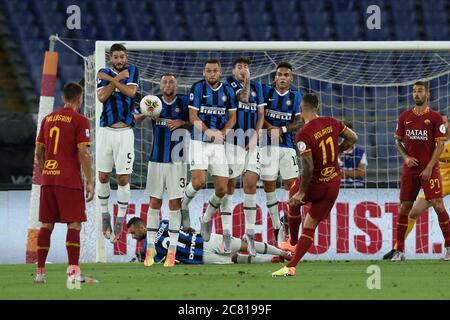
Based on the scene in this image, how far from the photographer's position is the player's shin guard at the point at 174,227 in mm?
12492

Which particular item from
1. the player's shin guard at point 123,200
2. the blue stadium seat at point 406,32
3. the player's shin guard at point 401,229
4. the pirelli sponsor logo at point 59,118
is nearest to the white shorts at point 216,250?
the player's shin guard at point 123,200

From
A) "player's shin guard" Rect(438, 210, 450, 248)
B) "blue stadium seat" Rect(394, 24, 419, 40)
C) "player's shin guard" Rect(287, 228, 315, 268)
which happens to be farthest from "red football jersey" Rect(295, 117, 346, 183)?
"blue stadium seat" Rect(394, 24, 419, 40)

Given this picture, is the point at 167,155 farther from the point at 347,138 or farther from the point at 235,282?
the point at 235,282

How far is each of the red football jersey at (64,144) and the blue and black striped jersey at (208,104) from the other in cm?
301

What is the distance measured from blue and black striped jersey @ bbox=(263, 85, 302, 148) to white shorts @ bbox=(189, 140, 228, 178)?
1028mm

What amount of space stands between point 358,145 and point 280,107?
3.50 metres

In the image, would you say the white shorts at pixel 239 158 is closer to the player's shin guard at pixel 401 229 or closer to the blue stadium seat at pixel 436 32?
the player's shin guard at pixel 401 229

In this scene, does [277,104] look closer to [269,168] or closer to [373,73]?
[269,168]

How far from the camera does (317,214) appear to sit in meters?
10.2

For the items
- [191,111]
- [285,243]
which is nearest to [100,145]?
[191,111]

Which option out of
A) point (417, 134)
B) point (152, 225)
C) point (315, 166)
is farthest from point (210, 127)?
point (315, 166)

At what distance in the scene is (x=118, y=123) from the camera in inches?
508

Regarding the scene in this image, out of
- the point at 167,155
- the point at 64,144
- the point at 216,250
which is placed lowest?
the point at 216,250

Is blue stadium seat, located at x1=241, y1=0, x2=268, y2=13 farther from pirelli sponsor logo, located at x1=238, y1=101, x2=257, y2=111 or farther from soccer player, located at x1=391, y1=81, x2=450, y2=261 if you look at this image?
soccer player, located at x1=391, y1=81, x2=450, y2=261
